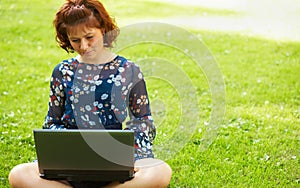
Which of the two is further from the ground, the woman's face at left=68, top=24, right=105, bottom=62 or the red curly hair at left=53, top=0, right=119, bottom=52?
the red curly hair at left=53, top=0, right=119, bottom=52

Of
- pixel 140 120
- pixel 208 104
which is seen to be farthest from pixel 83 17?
pixel 208 104

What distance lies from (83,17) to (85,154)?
855 mm

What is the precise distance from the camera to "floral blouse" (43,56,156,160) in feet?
10.8

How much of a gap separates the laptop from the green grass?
88cm

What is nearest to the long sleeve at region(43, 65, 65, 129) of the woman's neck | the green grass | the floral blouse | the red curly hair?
the floral blouse

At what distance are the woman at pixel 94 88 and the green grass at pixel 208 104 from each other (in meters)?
0.64

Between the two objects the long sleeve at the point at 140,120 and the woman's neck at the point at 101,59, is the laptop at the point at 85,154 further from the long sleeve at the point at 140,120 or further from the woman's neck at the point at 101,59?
the woman's neck at the point at 101,59

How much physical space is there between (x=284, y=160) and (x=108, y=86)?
5.08 ft

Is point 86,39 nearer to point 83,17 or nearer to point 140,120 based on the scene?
point 83,17

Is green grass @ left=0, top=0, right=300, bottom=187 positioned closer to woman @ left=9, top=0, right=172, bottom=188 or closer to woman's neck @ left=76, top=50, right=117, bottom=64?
woman @ left=9, top=0, right=172, bottom=188

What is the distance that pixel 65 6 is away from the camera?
3264 millimetres

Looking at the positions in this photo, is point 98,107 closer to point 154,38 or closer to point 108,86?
point 108,86

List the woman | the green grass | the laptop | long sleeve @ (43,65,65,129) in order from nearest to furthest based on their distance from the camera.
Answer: the laptop, the woman, long sleeve @ (43,65,65,129), the green grass

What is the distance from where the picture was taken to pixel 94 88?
3334mm
